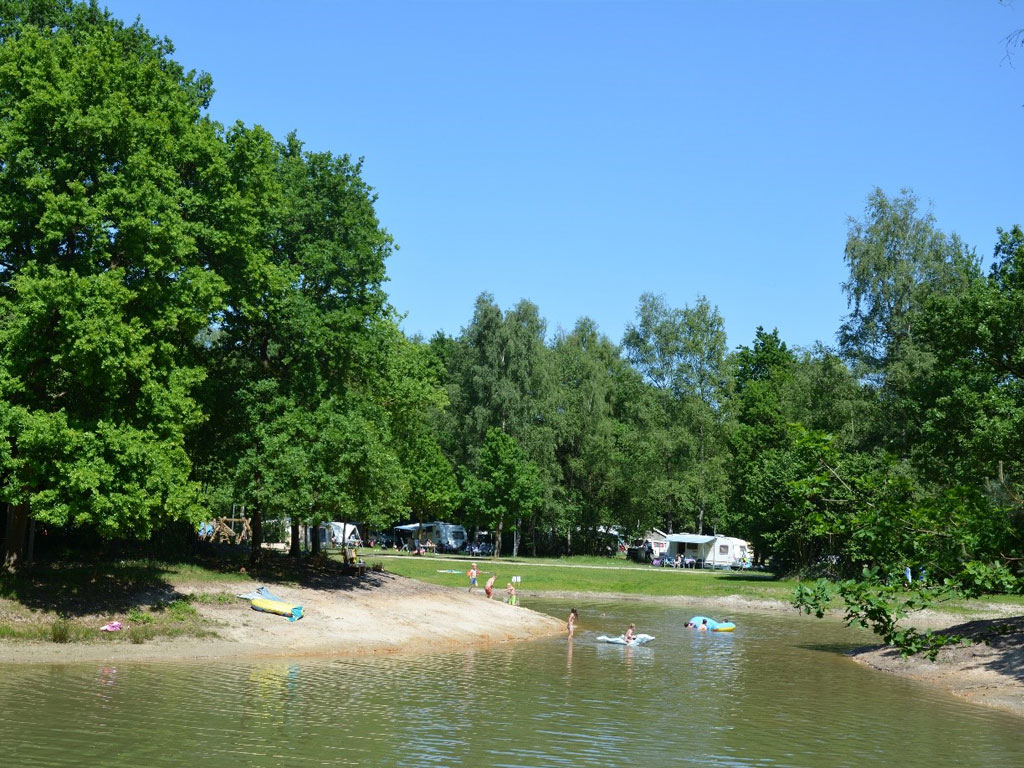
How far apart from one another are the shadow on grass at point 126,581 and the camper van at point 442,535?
5691 centimetres

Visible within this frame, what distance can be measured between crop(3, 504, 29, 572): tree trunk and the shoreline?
13.4 ft

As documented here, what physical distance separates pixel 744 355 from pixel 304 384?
113773 mm

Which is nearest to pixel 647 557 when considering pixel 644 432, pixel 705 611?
pixel 644 432

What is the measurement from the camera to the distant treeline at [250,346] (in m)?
28.9

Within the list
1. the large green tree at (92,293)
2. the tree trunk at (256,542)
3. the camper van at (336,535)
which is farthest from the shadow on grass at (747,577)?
the large green tree at (92,293)

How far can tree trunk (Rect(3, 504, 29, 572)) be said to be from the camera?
1280 inches

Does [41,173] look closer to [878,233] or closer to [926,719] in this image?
[926,719]

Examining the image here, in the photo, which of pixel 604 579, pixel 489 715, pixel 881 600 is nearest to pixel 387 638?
pixel 489 715

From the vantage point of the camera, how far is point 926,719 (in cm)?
2578

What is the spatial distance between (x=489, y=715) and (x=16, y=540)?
19.0 m

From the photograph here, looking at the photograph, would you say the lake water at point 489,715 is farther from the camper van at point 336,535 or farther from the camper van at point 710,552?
the camper van at point 336,535

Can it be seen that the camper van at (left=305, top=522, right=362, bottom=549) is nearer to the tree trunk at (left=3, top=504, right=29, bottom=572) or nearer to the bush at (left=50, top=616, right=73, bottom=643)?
the tree trunk at (left=3, top=504, right=29, bottom=572)

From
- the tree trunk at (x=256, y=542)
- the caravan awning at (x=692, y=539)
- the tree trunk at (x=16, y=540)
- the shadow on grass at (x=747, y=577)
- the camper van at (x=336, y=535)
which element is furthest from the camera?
the camper van at (x=336, y=535)

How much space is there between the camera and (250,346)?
4375 cm
